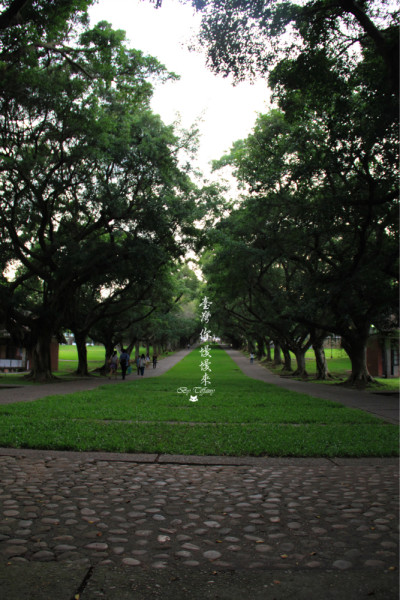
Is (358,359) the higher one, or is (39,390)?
(358,359)

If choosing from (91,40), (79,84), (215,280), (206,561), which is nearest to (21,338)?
(215,280)

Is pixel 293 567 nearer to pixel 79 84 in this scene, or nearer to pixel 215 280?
pixel 79 84

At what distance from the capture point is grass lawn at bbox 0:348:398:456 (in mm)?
6863

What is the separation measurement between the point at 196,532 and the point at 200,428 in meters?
4.83

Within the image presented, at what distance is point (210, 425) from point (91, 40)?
946cm

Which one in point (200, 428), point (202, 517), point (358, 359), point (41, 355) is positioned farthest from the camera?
point (41, 355)

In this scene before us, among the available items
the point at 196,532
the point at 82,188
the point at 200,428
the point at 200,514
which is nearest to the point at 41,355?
the point at 82,188

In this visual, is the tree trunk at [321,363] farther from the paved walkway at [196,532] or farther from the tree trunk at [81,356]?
the paved walkway at [196,532]

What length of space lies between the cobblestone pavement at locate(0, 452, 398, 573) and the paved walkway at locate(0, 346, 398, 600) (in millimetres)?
11

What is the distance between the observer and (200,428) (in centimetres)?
854

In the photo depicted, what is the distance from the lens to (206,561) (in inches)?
126

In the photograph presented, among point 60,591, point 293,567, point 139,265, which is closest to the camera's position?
point 60,591

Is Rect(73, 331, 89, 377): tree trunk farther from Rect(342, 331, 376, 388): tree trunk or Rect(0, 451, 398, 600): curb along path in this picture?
Rect(0, 451, 398, 600): curb along path

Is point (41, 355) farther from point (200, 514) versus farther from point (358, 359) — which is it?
point (200, 514)
